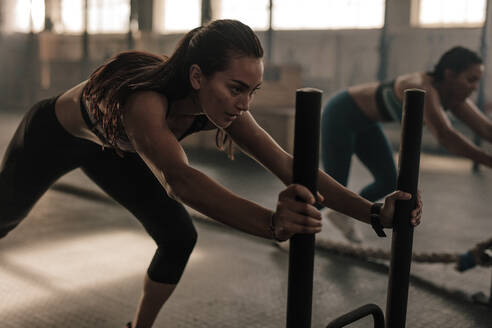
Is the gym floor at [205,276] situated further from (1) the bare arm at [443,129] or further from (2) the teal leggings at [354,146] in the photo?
(1) the bare arm at [443,129]

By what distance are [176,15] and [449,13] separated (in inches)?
197

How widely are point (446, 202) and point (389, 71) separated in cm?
360

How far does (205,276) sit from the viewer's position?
2.47 metres

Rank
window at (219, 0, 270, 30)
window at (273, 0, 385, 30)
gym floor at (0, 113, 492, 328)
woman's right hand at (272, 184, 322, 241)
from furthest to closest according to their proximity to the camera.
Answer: window at (219, 0, 270, 30) → window at (273, 0, 385, 30) → gym floor at (0, 113, 492, 328) → woman's right hand at (272, 184, 322, 241)

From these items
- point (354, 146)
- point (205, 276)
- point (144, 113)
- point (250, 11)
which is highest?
point (250, 11)

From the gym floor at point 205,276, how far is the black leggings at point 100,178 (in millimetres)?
500

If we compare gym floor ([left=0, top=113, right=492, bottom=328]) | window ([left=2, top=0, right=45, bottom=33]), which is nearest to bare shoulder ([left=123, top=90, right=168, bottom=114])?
gym floor ([left=0, top=113, right=492, bottom=328])

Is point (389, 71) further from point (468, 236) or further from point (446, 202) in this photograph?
point (468, 236)

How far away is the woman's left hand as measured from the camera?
1178mm

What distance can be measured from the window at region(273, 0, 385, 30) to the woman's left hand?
6.57 metres

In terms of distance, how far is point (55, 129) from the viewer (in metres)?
1.56

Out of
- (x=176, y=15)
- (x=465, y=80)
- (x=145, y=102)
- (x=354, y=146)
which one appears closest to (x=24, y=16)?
(x=176, y=15)

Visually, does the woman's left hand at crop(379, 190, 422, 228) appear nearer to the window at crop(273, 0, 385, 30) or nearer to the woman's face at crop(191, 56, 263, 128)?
the woman's face at crop(191, 56, 263, 128)

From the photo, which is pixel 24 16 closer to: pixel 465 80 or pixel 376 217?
pixel 465 80
